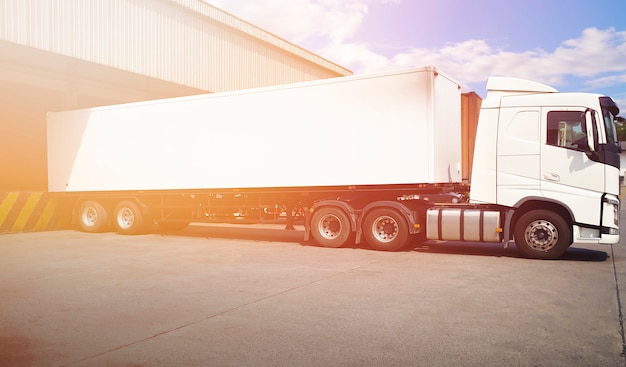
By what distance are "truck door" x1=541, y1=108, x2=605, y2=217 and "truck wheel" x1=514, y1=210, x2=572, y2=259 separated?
41 cm

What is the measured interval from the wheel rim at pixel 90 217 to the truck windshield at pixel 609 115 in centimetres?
1364

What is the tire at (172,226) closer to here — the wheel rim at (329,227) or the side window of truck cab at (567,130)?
the wheel rim at (329,227)

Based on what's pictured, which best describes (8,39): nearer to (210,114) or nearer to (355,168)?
(210,114)

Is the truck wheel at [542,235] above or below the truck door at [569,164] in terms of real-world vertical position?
below

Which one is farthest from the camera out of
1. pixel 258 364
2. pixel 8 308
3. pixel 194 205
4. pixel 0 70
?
pixel 0 70

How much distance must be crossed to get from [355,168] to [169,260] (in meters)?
Result: 4.30

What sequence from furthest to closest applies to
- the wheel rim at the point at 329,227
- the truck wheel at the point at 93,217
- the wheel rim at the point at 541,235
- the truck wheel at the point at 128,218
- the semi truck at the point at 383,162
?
the truck wheel at the point at 93,217, the truck wheel at the point at 128,218, the wheel rim at the point at 329,227, the wheel rim at the point at 541,235, the semi truck at the point at 383,162

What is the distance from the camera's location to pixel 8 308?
19.9 ft

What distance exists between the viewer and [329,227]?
11.7 metres

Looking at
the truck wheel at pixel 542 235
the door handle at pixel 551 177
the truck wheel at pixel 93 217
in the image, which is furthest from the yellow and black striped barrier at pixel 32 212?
the door handle at pixel 551 177

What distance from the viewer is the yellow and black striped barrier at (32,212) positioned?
15922 mm

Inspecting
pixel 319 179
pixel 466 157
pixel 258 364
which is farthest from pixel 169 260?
pixel 466 157

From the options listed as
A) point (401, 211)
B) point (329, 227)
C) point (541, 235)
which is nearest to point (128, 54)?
point (329, 227)

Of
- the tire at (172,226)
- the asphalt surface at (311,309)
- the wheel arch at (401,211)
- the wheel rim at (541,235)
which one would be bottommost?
the asphalt surface at (311,309)
